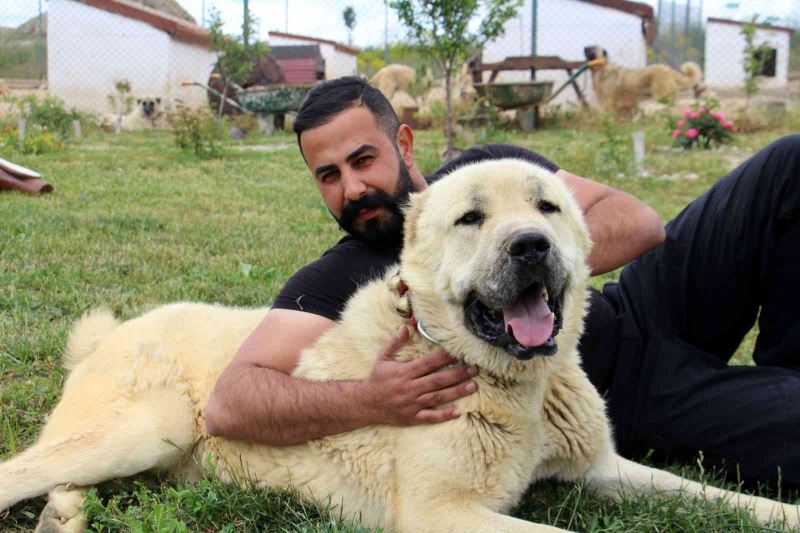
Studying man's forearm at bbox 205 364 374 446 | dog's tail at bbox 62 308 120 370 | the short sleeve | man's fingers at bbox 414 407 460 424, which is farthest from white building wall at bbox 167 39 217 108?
man's fingers at bbox 414 407 460 424

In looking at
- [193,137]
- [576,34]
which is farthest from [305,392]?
[576,34]

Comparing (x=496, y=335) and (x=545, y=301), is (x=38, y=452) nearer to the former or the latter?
(x=496, y=335)

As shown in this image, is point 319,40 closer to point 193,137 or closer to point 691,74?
point 691,74

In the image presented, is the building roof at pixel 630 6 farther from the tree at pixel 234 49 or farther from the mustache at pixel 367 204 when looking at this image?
the mustache at pixel 367 204

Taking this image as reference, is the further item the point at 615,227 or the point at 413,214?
the point at 615,227

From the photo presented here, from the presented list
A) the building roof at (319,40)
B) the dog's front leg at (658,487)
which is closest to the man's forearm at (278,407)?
the dog's front leg at (658,487)

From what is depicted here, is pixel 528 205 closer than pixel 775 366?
Yes

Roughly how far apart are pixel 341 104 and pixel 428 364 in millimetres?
1133

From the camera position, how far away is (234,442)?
99.8 inches

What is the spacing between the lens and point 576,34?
780 inches

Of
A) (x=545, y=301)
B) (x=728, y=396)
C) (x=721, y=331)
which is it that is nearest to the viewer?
(x=545, y=301)

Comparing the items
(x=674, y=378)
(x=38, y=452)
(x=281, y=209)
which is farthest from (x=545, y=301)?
(x=281, y=209)

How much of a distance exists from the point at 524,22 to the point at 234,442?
18.7 m

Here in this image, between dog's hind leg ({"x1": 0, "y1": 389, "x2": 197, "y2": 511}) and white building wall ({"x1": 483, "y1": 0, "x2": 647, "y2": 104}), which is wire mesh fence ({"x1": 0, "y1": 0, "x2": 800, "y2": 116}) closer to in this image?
white building wall ({"x1": 483, "y1": 0, "x2": 647, "y2": 104})
